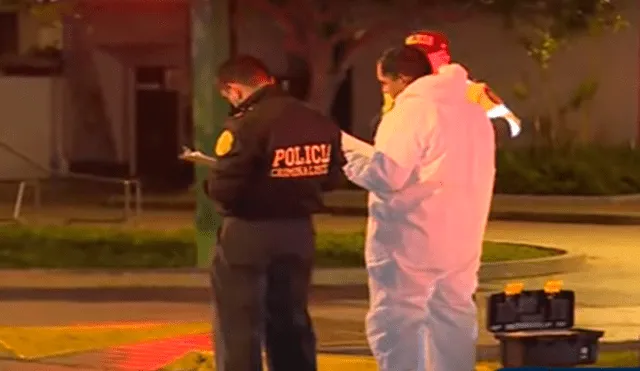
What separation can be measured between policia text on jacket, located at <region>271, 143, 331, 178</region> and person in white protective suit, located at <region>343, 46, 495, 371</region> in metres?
0.26

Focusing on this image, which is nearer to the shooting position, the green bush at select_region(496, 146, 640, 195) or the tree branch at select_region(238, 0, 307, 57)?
the tree branch at select_region(238, 0, 307, 57)

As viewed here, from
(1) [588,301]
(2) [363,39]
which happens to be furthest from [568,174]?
(1) [588,301]

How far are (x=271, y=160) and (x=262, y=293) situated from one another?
70 cm

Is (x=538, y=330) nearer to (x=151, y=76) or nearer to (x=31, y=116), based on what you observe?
(x=151, y=76)

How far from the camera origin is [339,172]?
31.2ft

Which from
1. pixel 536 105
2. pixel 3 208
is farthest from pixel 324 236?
pixel 536 105

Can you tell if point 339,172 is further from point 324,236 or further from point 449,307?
point 324,236

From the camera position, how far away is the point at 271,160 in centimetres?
914

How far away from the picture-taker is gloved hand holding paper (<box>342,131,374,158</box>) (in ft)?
29.6

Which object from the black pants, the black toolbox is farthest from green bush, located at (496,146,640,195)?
the black toolbox

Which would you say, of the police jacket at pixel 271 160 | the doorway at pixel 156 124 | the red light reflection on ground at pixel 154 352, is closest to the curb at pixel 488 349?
the red light reflection on ground at pixel 154 352

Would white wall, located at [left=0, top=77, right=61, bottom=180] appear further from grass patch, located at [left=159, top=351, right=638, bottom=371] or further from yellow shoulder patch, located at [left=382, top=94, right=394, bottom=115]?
yellow shoulder patch, located at [left=382, top=94, right=394, bottom=115]

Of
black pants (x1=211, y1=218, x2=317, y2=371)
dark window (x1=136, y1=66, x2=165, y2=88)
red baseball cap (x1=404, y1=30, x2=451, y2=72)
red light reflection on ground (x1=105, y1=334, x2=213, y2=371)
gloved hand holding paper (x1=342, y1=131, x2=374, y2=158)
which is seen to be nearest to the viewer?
gloved hand holding paper (x1=342, y1=131, x2=374, y2=158)

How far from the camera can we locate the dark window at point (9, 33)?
3753 centimetres
